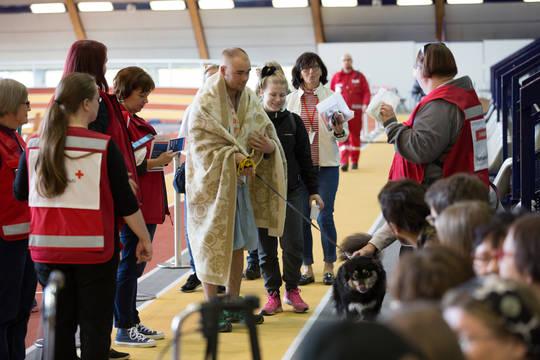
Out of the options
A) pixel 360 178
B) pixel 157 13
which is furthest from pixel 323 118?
Answer: pixel 157 13

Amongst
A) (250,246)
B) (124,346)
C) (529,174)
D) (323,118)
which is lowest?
(124,346)

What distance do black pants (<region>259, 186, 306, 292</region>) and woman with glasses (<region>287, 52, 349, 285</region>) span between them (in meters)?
0.86

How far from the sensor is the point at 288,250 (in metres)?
6.71

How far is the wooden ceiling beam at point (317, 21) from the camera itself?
86.2 ft

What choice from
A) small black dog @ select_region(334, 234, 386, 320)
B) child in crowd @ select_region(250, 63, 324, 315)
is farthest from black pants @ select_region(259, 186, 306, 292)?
small black dog @ select_region(334, 234, 386, 320)

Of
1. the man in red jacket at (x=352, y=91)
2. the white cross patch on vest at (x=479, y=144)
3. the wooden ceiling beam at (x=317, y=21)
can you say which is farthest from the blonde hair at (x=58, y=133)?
the wooden ceiling beam at (x=317, y=21)

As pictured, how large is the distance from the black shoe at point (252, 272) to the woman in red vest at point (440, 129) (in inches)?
110

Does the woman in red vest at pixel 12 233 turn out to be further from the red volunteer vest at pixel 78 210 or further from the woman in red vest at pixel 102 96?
the red volunteer vest at pixel 78 210

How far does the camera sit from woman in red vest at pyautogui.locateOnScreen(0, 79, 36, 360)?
482 cm

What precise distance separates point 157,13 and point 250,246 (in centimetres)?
2197

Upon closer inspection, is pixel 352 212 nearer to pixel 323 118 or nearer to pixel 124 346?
pixel 323 118

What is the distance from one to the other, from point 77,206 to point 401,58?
2289 cm

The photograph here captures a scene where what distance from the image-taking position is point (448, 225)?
11.0ft

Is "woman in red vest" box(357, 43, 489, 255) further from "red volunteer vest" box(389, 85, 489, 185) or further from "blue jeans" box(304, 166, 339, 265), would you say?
"blue jeans" box(304, 166, 339, 265)
